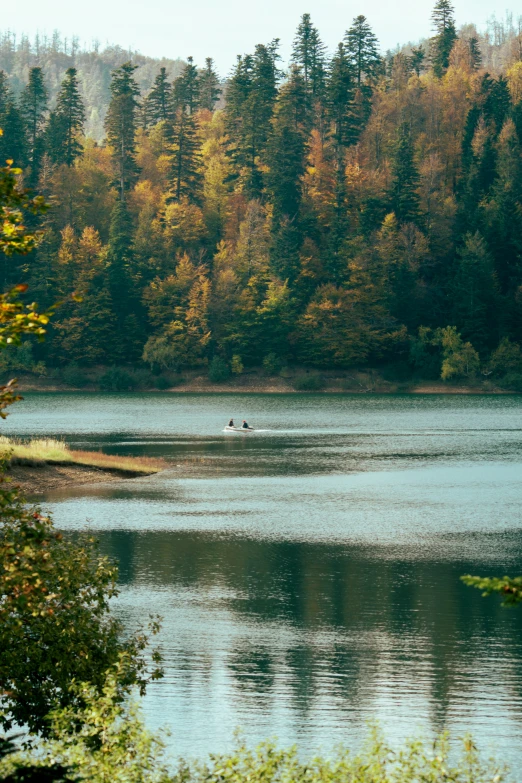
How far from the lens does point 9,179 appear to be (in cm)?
1089

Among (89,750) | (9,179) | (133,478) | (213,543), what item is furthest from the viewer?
(133,478)

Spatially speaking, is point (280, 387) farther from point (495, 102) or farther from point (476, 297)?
point (495, 102)

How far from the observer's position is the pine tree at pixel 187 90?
6393 inches

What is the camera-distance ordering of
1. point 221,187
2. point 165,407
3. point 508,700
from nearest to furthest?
point 508,700
point 165,407
point 221,187

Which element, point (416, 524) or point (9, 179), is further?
point (416, 524)

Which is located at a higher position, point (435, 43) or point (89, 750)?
point (435, 43)

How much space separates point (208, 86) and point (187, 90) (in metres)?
13.3

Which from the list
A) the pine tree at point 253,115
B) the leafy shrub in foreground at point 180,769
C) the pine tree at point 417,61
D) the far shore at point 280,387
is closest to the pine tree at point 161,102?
the pine tree at point 253,115

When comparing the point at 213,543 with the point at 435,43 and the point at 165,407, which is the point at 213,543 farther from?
the point at 435,43

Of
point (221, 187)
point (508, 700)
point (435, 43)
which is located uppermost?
point (435, 43)

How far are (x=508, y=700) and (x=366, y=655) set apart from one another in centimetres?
381

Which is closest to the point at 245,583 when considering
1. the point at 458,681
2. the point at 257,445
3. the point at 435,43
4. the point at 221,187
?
the point at 458,681

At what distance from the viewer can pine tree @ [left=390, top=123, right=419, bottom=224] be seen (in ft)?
426

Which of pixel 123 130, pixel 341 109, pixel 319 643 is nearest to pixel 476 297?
pixel 341 109
